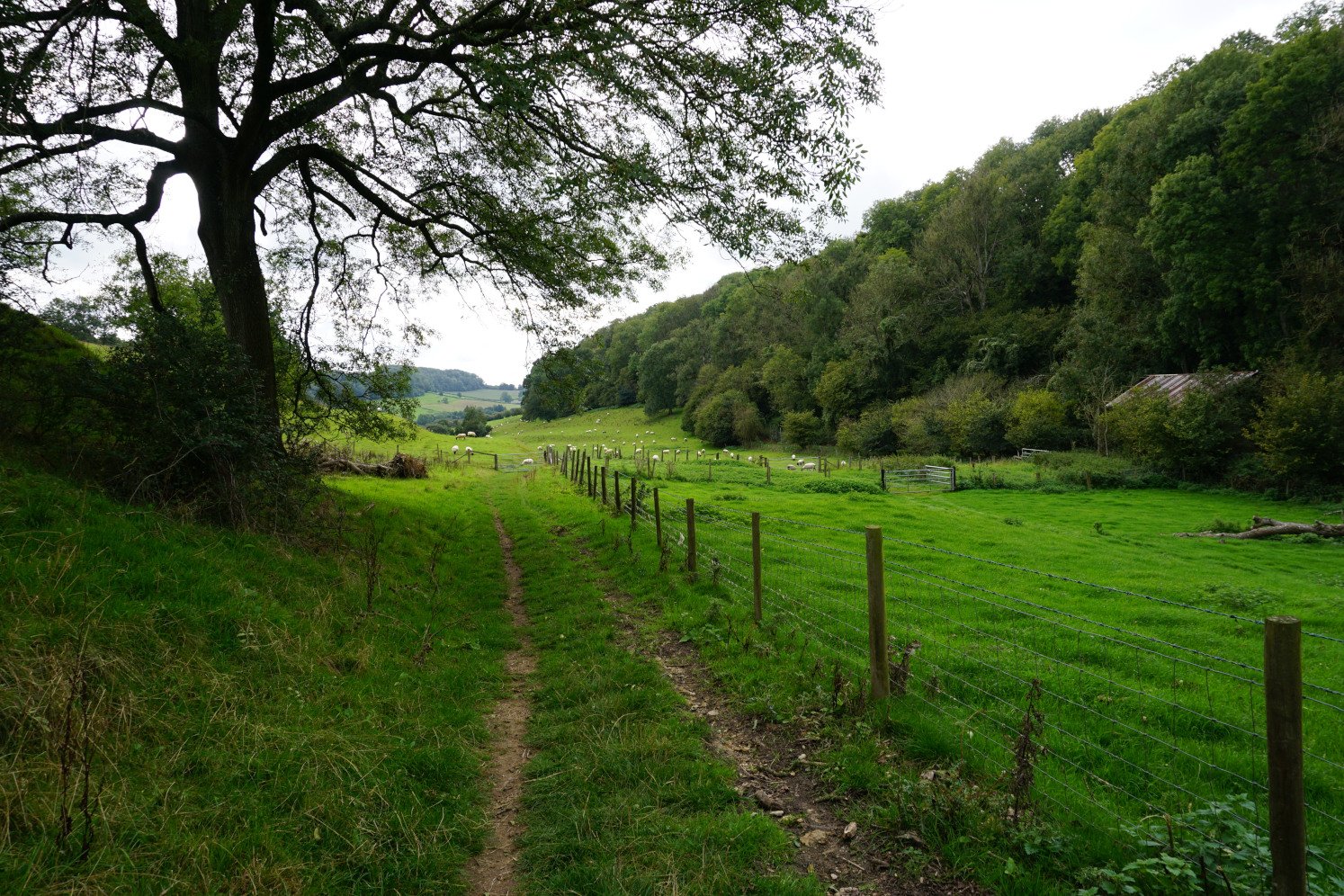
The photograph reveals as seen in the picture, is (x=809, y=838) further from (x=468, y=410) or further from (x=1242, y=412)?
(x=468, y=410)

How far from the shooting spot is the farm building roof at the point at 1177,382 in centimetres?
3366

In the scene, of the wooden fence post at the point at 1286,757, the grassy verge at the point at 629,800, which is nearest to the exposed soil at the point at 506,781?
the grassy verge at the point at 629,800

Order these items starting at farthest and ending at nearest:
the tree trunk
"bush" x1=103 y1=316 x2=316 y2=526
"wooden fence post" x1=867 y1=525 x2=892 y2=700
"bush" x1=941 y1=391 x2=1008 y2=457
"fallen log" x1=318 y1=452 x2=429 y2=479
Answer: "bush" x1=941 y1=391 x2=1008 y2=457, "fallen log" x1=318 y1=452 x2=429 y2=479, the tree trunk, "bush" x1=103 y1=316 x2=316 y2=526, "wooden fence post" x1=867 y1=525 x2=892 y2=700

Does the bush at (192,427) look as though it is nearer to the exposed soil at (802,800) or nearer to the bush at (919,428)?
the exposed soil at (802,800)

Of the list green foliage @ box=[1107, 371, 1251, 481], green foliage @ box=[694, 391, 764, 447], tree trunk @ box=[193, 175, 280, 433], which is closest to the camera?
tree trunk @ box=[193, 175, 280, 433]

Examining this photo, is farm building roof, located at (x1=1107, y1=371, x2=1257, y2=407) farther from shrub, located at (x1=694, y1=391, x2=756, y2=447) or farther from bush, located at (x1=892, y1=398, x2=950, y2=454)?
shrub, located at (x1=694, y1=391, x2=756, y2=447)

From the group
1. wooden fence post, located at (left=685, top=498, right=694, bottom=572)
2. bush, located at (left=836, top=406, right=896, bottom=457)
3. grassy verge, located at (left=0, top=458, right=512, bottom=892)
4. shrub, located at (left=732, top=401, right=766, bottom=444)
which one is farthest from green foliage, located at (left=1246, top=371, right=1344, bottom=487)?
shrub, located at (left=732, top=401, right=766, bottom=444)

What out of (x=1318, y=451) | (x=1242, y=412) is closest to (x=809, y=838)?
(x=1318, y=451)

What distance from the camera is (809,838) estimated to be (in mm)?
4055

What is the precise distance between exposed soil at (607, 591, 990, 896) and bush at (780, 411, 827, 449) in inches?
2432

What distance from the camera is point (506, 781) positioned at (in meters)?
4.89

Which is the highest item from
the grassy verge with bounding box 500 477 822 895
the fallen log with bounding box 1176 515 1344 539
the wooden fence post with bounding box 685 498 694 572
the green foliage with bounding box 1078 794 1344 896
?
the wooden fence post with bounding box 685 498 694 572

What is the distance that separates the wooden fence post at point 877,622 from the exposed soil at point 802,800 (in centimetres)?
85

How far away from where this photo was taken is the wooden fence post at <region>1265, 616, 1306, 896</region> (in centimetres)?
283
